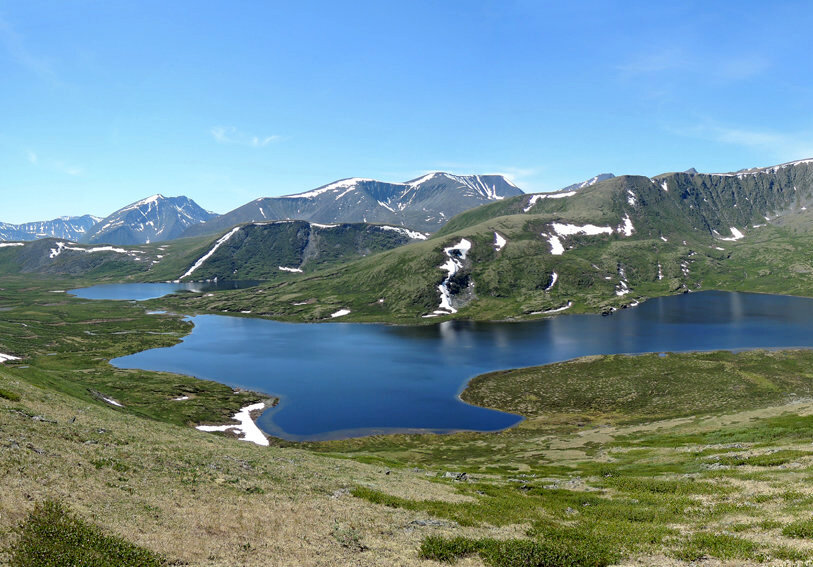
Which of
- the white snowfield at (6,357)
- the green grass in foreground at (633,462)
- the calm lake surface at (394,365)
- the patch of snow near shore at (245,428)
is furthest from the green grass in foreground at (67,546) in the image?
the white snowfield at (6,357)

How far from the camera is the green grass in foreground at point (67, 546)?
1555cm

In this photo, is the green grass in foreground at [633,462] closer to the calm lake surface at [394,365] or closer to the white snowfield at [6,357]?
the calm lake surface at [394,365]

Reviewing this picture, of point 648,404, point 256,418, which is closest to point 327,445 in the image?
point 256,418

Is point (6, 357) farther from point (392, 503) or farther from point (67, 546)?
point (392, 503)

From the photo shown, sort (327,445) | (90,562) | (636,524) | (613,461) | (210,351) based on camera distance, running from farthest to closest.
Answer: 1. (210,351)
2. (327,445)
3. (613,461)
4. (636,524)
5. (90,562)

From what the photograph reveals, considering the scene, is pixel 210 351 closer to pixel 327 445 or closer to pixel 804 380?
pixel 327 445

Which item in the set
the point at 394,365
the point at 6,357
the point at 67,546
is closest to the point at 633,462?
the point at 67,546

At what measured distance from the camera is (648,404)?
4370 inches

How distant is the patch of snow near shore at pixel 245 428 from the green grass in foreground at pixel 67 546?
76555 millimetres

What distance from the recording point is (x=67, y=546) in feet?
54.7

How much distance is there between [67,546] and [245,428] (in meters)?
90.8

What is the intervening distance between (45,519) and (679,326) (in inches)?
9105

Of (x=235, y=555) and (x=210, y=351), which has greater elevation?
(x=235, y=555)

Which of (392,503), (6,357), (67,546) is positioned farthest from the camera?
(6,357)
